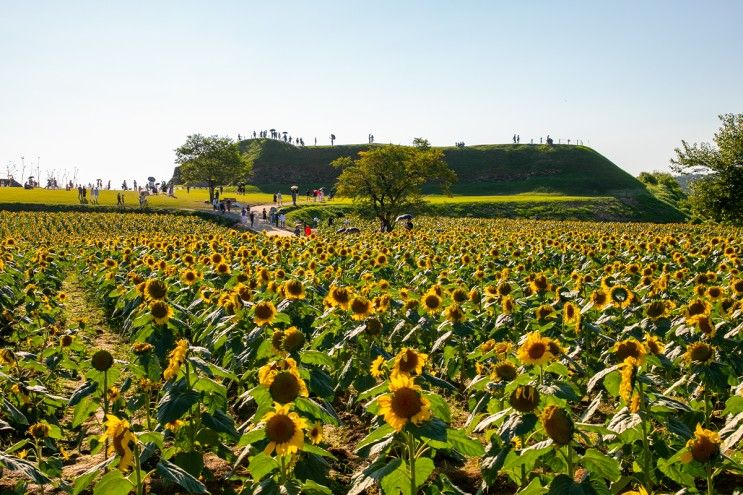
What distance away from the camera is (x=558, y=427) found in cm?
311

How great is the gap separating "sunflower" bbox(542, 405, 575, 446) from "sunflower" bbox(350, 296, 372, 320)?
347cm

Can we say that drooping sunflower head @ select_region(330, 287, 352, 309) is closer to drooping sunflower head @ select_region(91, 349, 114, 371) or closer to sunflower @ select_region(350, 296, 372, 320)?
sunflower @ select_region(350, 296, 372, 320)

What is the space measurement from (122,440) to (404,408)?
1501mm

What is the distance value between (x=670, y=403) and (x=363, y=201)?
4011cm

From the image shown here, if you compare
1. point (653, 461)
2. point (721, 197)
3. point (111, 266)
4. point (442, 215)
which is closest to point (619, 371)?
point (653, 461)

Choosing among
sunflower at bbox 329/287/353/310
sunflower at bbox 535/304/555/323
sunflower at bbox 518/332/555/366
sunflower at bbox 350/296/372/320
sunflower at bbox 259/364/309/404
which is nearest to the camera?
sunflower at bbox 259/364/309/404

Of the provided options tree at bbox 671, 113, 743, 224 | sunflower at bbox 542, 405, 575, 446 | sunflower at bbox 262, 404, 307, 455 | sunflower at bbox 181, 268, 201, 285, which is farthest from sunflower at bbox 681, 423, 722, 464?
tree at bbox 671, 113, 743, 224

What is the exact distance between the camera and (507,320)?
A: 745 centimetres

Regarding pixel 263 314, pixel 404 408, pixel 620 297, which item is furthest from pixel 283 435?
pixel 620 297

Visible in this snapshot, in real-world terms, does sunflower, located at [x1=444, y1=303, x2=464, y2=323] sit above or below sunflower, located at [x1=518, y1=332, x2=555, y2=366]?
below

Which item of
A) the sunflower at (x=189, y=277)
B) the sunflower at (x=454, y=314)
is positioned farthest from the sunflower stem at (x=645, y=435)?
the sunflower at (x=189, y=277)

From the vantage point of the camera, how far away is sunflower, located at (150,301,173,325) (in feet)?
18.3

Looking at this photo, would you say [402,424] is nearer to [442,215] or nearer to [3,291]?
[3,291]

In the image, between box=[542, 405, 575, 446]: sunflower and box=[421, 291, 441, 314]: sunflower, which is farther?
box=[421, 291, 441, 314]: sunflower
